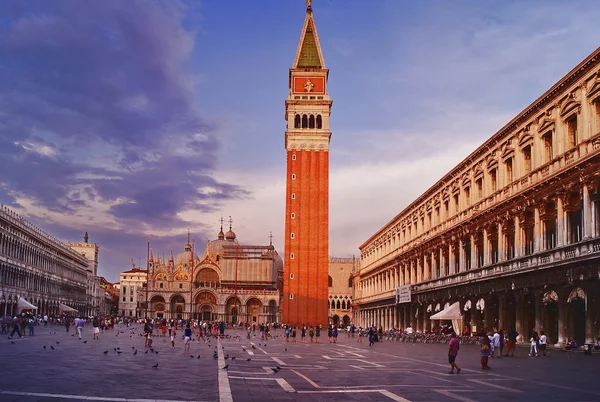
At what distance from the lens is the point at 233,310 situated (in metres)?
126

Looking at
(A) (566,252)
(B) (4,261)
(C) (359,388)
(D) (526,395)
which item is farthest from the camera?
(B) (4,261)

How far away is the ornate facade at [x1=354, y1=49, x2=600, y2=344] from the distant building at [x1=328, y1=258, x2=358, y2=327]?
67.7m

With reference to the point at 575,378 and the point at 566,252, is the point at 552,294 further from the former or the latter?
the point at 575,378

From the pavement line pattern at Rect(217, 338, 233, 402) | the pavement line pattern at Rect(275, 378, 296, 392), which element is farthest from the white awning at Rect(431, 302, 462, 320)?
the pavement line pattern at Rect(275, 378, 296, 392)

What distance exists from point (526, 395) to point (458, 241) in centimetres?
3586

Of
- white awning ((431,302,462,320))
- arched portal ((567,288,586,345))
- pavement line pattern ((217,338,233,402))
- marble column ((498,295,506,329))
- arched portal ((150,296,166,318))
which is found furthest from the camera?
arched portal ((150,296,166,318))

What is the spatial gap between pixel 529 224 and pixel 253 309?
91057 mm

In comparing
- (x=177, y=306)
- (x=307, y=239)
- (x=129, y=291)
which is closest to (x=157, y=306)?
(x=177, y=306)

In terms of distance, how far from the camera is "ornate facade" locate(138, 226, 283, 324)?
124 metres

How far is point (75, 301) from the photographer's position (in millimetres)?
124188

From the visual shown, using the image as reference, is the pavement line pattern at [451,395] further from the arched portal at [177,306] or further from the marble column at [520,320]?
the arched portal at [177,306]

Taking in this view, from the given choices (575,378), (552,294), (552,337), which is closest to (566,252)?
(552,294)

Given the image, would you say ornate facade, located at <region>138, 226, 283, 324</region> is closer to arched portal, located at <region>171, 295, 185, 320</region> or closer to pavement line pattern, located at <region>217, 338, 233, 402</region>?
arched portal, located at <region>171, 295, 185, 320</region>

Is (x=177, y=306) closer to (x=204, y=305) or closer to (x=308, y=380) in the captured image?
(x=204, y=305)
